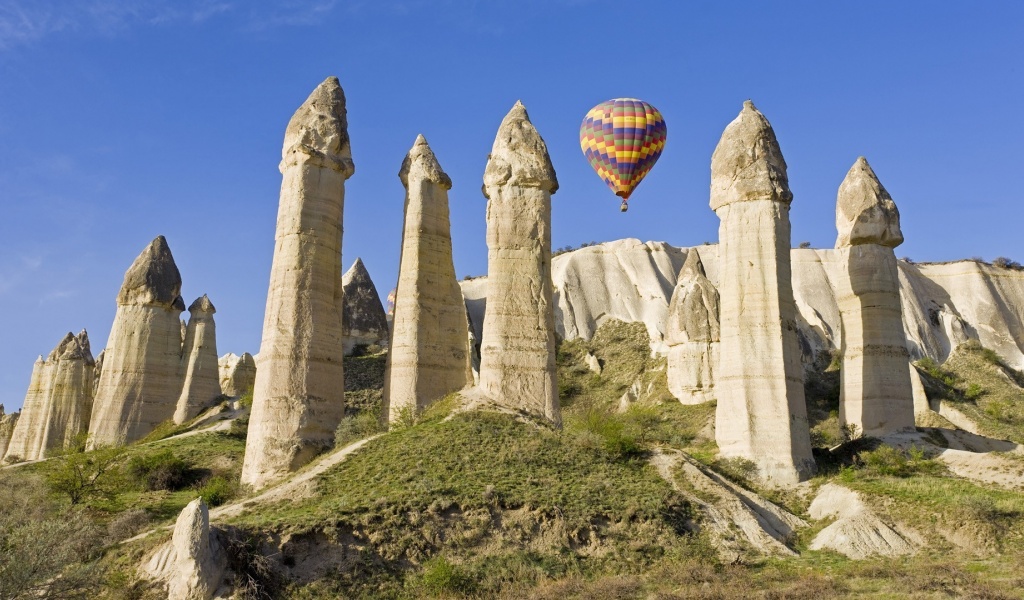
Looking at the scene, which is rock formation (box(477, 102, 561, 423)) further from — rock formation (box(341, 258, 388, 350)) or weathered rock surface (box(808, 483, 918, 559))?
rock formation (box(341, 258, 388, 350))

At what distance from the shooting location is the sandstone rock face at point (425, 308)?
24281mm

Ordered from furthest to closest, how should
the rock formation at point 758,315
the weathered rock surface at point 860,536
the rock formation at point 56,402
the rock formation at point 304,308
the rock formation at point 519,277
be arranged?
the rock formation at point 56,402
the rock formation at point 758,315
the rock formation at point 519,277
the rock formation at point 304,308
the weathered rock surface at point 860,536

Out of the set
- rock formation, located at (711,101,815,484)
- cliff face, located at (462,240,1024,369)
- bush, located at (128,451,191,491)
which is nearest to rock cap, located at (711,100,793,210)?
rock formation, located at (711,101,815,484)

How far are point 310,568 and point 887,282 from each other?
19375 mm

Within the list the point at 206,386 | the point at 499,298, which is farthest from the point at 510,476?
the point at 206,386

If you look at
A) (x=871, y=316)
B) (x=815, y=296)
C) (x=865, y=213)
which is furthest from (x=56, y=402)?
(x=815, y=296)

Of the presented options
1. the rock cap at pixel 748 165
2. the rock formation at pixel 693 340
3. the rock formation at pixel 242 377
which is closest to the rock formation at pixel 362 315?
the rock formation at pixel 242 377

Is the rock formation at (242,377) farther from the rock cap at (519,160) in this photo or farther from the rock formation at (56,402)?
the rock cap at (519,160)

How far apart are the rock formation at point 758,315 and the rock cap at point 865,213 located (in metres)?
4.61

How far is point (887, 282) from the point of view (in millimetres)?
28016

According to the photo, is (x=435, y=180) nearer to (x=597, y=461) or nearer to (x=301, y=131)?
(x=301, y=131)

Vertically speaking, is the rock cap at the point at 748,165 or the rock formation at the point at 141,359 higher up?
the rock cap at the point at 748,165

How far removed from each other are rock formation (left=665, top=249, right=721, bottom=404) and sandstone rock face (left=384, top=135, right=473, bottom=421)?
14.8 metres

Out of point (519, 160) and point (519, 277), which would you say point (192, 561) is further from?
point (519, 160)
